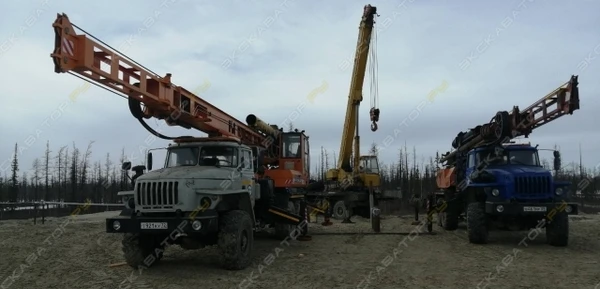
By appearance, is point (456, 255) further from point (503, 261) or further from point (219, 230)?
point (219, 230)

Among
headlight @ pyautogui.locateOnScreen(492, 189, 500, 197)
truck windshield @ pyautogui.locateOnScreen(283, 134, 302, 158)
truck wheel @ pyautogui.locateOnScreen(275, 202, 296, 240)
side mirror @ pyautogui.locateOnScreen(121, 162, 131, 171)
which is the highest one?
truck windshield @ pyautogui.locateOnScreen(283, 134, 302, 158)

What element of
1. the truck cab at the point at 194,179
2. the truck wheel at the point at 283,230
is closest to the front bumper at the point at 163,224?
the truck cab at the point at 194,179

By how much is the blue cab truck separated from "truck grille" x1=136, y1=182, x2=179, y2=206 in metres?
7.77

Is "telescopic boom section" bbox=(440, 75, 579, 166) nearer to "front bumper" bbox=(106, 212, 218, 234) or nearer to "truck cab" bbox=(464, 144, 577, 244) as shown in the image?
"truck cab" bbox=(464, 144, 577, 244)

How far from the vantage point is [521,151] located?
13438 mm

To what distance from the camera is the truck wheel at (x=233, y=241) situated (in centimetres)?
866

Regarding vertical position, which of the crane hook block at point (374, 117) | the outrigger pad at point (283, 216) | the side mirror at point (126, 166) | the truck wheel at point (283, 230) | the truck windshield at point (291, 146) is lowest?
the truck wheel at point (283, 230)

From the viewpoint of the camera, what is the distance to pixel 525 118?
40.4 ft

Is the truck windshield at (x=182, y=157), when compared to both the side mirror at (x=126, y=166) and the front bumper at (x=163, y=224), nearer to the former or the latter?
the side mirror at (x=126, y=166)

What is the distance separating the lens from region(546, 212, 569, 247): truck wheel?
11.7m

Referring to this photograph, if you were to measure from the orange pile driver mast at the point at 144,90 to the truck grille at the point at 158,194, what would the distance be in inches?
42.2

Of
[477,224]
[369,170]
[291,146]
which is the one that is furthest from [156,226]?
[369,170]

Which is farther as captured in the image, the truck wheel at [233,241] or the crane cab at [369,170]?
the crane cab at [369,170]

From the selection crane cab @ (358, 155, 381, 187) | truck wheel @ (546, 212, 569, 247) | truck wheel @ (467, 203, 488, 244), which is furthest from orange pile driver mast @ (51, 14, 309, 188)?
crane cab @ (358, 155, 381, 187)
